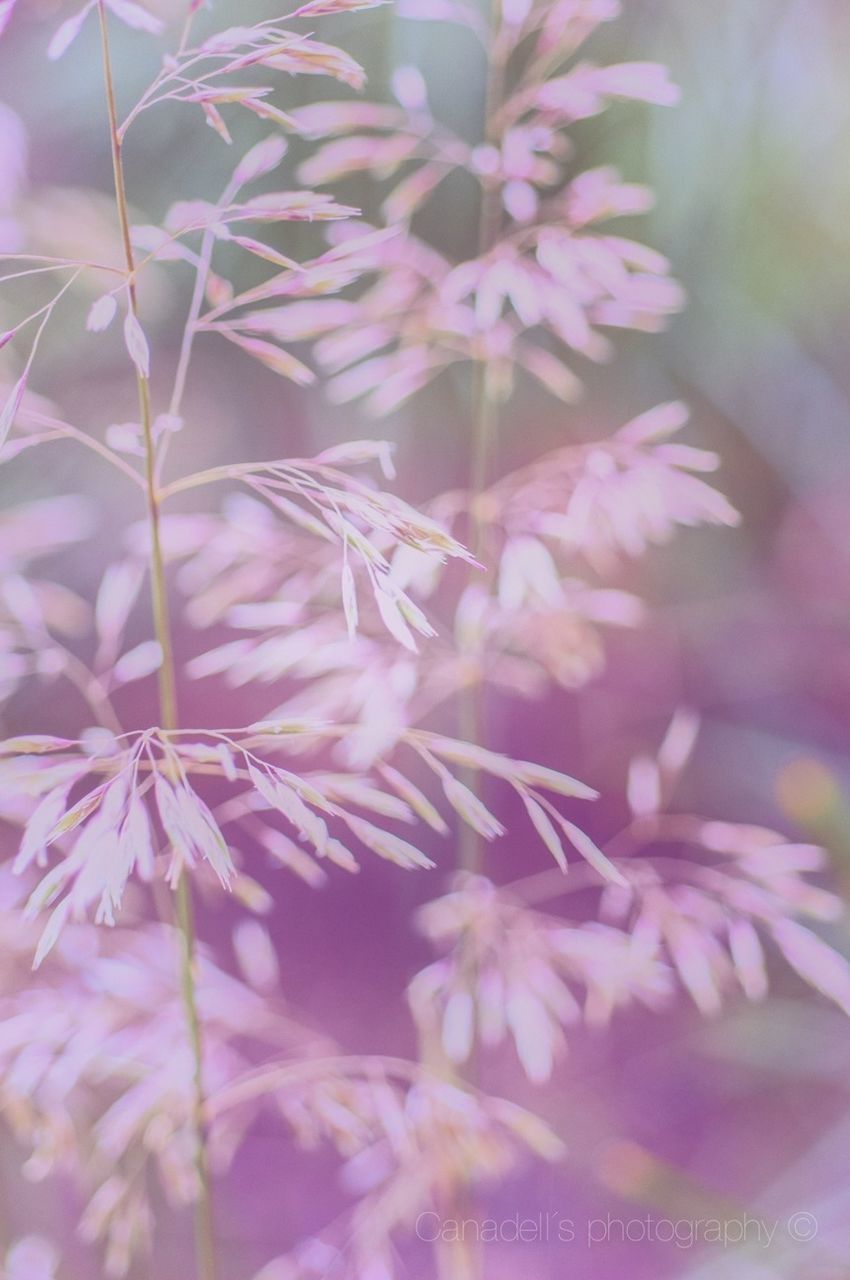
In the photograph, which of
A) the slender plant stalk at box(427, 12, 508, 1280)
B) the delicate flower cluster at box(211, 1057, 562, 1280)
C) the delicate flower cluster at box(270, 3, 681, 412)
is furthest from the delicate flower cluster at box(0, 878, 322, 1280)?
the delicate flower cluster at box(270, 3, 681, 412)

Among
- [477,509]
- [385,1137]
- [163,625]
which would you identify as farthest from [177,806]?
[385,1137]

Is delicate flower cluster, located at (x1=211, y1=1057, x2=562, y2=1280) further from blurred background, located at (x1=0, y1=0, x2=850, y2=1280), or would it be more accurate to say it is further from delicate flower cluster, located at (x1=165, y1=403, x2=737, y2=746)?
delicate flower cluster, located at (x1=165, y1=403, x2=737, y2=746)

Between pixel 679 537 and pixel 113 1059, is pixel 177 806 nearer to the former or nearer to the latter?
pixel 113 1059

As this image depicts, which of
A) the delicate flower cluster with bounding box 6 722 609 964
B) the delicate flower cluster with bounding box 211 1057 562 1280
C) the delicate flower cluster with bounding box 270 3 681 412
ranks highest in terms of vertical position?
the delicate flower cluster with bounding box 270 3 681 412

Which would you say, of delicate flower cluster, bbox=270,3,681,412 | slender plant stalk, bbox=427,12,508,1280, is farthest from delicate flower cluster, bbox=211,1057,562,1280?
delicate flower cluster, bbox=270,3,681,412

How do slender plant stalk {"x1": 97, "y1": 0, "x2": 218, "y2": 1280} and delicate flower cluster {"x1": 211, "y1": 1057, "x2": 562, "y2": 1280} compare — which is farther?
delicate flower cluster {"x1": 211, "y1": 1057, "x2": 562, "y2": 1280}

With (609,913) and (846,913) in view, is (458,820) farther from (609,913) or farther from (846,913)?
(846,913)

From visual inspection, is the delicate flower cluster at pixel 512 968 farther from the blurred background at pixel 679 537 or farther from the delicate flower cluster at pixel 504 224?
the delicate flower cluster at pixel 504 224

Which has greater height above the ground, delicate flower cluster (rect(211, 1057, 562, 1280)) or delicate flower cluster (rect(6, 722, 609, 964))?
delicate flower cluster (rect(6, 722, 609, 964))
